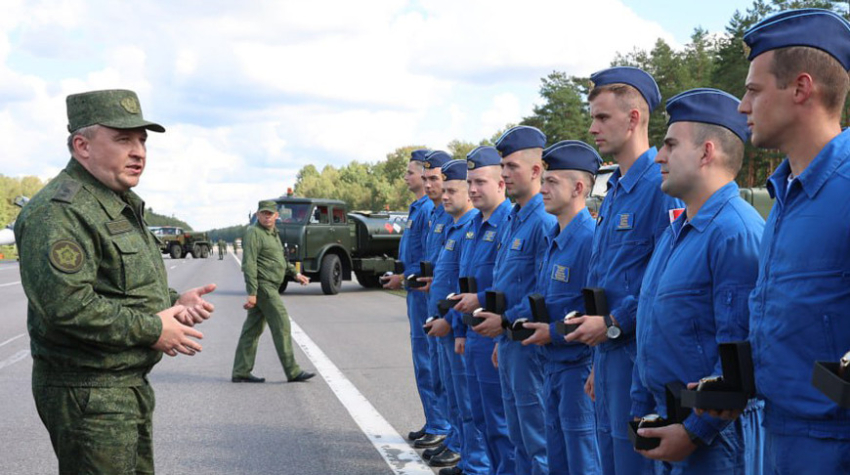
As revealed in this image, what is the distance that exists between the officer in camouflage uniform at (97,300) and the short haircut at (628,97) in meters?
2.08

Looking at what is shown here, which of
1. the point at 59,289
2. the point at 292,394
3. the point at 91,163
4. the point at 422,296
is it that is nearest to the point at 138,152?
the point at 91,163

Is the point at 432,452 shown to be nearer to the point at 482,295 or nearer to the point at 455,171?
the point at 482,295

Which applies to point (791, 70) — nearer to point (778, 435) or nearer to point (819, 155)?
point (819, 155)

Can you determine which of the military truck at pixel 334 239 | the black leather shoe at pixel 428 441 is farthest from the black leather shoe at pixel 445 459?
the military truck at pixel 334 239

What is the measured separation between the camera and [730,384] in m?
2.41

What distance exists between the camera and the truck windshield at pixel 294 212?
70.6 ft

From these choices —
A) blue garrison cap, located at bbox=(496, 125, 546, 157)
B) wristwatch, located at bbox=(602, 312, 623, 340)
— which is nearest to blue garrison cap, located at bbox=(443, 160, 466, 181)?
blue garrison cap, located at bbox=(496, 125, 546, 157)

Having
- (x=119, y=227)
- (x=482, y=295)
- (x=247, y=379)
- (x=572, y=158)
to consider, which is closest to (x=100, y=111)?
(x=119, y=227)

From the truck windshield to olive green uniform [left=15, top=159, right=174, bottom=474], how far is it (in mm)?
18269

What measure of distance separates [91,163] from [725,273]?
2472 millimetres

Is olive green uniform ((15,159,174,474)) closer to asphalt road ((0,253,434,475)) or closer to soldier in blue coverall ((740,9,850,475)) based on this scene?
soldier in blue coverall ((740,9,850,475))

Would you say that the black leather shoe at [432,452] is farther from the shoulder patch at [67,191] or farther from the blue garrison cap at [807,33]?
the blue garrison cap at [807,33]

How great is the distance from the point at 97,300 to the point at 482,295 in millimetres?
2723

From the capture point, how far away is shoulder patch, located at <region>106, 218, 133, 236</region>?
3231 mm
